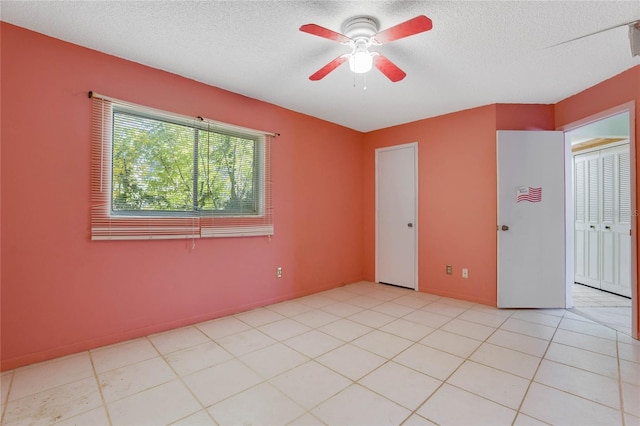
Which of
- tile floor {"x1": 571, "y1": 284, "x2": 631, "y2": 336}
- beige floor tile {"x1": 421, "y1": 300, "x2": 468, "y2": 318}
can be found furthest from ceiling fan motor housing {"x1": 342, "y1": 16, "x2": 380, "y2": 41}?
tile floor {"x1": 571, "y1": 284, "x2": 631, "y2": 336}

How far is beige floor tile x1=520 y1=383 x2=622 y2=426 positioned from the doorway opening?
6.54ft

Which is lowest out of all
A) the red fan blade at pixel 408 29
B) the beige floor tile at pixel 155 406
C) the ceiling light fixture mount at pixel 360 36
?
the beige floor tile at pixel 155 406

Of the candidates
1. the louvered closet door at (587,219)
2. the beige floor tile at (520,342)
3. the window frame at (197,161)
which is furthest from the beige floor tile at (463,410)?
the louvered closet door at (587,219)

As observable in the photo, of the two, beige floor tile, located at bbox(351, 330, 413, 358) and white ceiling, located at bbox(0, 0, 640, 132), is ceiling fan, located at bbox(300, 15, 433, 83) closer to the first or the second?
white ceiling, located at bbox(0, 0, 640, 132)

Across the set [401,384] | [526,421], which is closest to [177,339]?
[401,384]

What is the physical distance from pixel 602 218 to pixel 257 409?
204 inches

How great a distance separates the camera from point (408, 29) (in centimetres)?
170

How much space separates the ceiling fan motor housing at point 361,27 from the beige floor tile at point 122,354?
2.79 meters

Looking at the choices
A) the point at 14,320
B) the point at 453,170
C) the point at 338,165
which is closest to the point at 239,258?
the point at 14,320

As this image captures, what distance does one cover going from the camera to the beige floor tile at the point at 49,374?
1.85m

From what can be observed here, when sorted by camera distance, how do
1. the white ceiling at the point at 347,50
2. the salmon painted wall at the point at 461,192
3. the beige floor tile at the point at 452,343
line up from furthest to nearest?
the salmon painted wall at the point at 461,192
the beige floor tile at the point at 452,343
the white ceiling at the point at 347,50

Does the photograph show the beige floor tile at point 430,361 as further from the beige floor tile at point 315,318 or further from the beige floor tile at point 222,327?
the beige floor tile at point 222,327

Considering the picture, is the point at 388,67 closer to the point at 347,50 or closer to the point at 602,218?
the point at 347,50

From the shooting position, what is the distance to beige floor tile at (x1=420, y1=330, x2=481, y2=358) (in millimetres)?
2371
